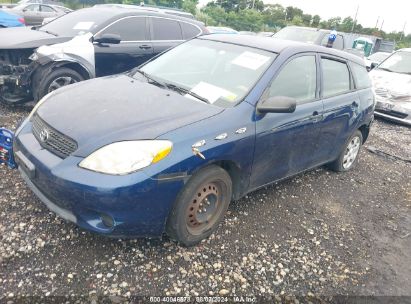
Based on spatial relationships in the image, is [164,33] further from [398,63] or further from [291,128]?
[398,63]

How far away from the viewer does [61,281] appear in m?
2.52

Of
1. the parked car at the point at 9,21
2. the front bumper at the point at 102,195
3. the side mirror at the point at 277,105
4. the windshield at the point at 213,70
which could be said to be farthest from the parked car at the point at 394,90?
the parked car at the point at 9,21

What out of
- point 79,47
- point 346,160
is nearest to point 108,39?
point 79,47

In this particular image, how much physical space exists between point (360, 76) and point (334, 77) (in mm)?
781

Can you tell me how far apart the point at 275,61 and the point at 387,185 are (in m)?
2.85

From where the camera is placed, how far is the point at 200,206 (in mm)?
3018

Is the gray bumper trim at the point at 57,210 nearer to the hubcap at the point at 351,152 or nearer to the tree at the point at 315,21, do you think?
the hubcap at the point at 351,152

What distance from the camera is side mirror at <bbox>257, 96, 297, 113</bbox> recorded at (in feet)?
10.2

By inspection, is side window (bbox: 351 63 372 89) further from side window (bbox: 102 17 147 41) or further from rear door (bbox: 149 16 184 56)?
side window (bbox: 102 17 147 41)

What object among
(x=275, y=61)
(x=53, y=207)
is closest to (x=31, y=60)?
(x=53, y=207)

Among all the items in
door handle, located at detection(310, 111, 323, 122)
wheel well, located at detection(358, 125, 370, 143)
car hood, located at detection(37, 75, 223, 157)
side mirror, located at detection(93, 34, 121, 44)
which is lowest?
wheel well, located at detection(358, 125, 370, 143)

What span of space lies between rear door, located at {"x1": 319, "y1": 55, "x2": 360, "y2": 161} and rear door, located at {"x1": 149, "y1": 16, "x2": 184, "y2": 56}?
327 centimetres

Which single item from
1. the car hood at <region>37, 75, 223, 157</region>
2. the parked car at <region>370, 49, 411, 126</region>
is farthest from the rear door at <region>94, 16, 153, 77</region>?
the parked car at <region>370, 49, 411, 126</region>

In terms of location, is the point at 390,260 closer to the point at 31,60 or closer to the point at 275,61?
the point at 275,61
